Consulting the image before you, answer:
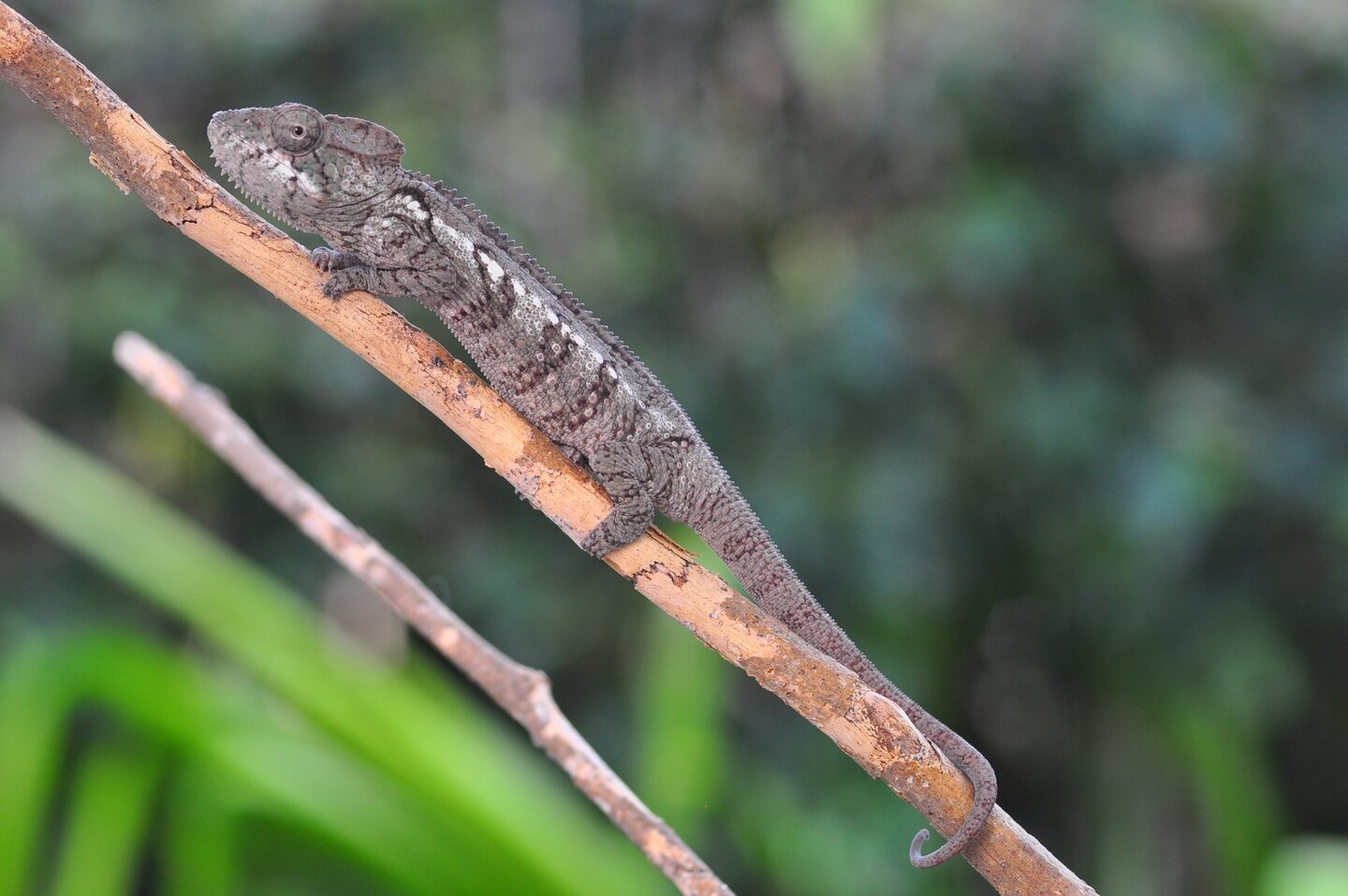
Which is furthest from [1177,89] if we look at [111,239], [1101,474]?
[111,239]

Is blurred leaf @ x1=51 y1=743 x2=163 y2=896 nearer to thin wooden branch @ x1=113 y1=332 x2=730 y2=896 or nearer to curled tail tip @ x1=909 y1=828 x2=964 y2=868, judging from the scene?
thin wooden branch @ x1=113 y1=332 x2=730 y2=896

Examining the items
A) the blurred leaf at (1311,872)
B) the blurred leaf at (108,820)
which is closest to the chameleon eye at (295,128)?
the blurred leaf at (108,820)

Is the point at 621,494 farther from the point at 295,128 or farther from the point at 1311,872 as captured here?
the point at 1311,872

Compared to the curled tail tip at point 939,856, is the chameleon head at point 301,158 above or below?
above

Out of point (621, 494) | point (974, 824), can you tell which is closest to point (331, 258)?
point (621, 494)

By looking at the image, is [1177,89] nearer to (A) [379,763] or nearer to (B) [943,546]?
(B) [943,546]

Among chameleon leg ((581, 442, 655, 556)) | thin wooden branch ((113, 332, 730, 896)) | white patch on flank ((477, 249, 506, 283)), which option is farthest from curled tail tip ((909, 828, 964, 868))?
white patch on flank ((477, 249, 506, 283))

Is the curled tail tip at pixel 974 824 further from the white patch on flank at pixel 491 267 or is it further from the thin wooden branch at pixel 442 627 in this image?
the white patch on flank at pixel 491 267
